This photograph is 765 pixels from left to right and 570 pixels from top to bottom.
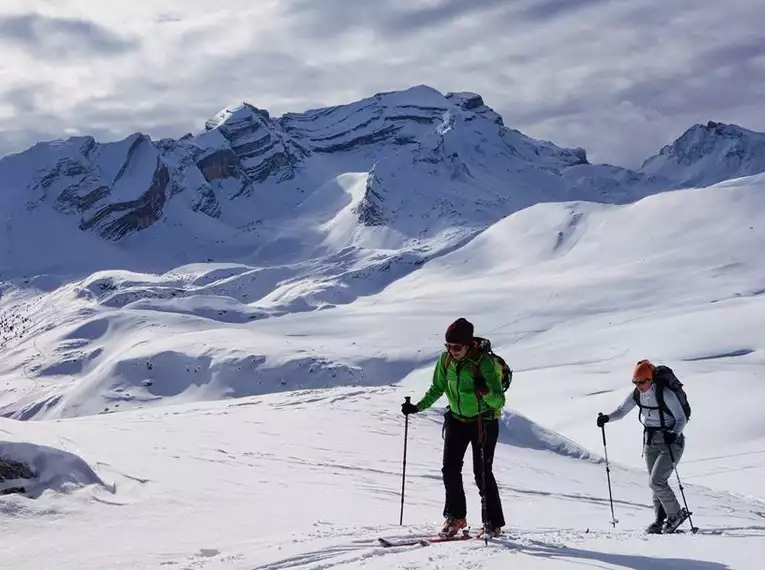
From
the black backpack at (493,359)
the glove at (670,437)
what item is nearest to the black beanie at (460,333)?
the black backpack at (493,359)

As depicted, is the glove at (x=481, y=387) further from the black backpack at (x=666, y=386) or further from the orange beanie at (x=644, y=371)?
the black backpack at (x=666, y=386)

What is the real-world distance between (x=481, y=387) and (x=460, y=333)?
0.60 meters

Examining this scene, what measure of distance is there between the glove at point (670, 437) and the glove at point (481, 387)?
3.38 m

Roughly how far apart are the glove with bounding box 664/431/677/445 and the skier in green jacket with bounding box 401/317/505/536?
283 cm

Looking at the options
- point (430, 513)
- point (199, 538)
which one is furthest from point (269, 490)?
point (199, 538)

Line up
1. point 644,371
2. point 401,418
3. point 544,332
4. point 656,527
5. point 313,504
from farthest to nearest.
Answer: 1. point 544,332
2. point 401,418
3. point 313,504
4. point 656,527
5. point 644,371

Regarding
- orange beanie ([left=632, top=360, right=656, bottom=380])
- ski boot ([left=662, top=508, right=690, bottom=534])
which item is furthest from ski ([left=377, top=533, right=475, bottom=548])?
ski boot ([left=662, top=508, right=690, bottom=534])

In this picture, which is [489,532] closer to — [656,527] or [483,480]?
[483,480]

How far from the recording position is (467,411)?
343 inches

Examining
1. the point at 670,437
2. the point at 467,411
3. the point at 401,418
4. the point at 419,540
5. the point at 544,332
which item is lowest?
the point at 419,540

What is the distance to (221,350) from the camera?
93.1 metres

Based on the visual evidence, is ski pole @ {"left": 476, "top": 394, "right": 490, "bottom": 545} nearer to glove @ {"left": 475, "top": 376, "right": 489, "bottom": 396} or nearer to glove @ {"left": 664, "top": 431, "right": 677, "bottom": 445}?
glove @ {"left": 475, "top": 376, "right": 489, "bottom": 396}

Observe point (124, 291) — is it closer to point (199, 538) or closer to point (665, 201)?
point (665, 201)

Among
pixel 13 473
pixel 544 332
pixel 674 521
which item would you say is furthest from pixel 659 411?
pixel 544 332
